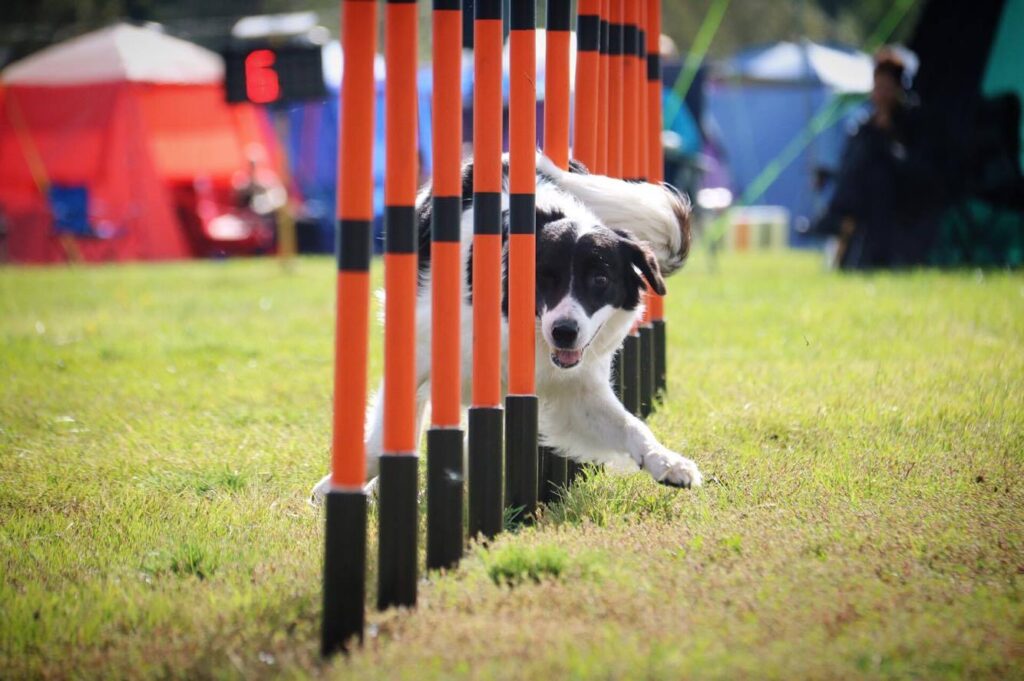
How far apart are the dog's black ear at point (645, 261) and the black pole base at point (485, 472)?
88 centimetres

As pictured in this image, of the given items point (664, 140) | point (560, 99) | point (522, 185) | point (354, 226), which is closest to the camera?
point (354, 226)

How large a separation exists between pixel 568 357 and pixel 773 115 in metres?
19.3

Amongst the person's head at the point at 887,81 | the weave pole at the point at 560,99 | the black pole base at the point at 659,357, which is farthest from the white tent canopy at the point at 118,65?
the weave pole at the point at 560,99

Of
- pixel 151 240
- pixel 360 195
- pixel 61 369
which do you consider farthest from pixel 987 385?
pixel 151 240

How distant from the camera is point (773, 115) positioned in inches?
864

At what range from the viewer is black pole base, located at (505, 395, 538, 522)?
3.38 m

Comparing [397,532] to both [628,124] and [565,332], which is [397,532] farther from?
[628,124]

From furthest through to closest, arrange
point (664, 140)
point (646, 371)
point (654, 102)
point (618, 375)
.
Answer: point (664, 140) < point (654, 102) < point (646, 371) < point (618, 375)

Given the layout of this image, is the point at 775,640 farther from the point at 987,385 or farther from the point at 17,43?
the point at 17,43

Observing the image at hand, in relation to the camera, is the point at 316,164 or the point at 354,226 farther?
the point at 316,164

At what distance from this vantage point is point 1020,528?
3113 millimetres

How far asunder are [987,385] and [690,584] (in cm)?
291

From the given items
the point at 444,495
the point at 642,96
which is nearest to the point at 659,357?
the point at 642,96

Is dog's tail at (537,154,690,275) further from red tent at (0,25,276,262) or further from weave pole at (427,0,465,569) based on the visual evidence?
red tent at (0,25,276,262)
